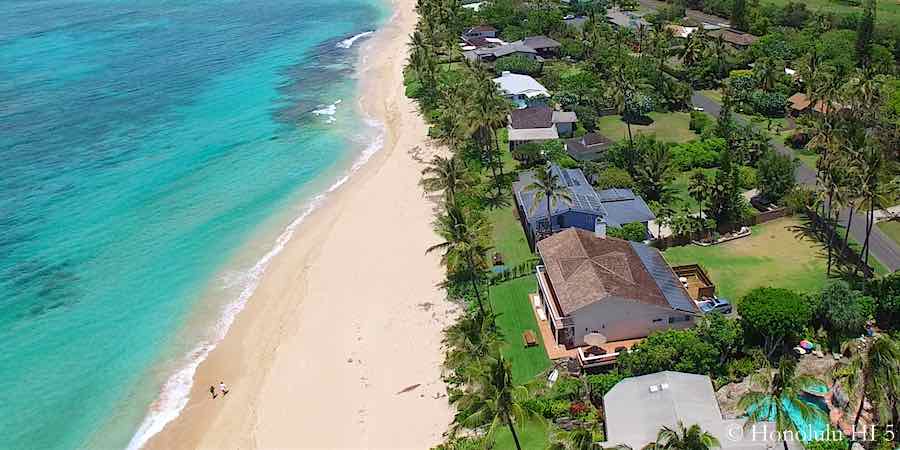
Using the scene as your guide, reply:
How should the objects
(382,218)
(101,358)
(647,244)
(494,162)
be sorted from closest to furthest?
(101,358) < (647,244) < (382,218) < (494,162)

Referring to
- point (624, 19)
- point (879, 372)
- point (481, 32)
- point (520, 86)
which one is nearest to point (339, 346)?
point (879, 372)

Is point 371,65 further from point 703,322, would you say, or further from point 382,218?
point 703,322

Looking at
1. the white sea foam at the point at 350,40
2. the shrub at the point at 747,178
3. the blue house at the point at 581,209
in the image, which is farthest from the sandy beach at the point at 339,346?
the white sea foam at the point at 350,40

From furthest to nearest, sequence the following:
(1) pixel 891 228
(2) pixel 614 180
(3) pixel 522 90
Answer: (3) pixel 522 90
(2) pixel 614 180
(1) pixel 891 228

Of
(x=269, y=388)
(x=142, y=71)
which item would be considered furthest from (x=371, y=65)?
(x=269, y=388)

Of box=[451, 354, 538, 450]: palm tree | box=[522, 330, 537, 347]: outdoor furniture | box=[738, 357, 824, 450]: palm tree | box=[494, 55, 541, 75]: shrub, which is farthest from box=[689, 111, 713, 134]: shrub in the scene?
box=[451, 354, 538, 450]: palm tree

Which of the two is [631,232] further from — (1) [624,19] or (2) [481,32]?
(1) [624,19]

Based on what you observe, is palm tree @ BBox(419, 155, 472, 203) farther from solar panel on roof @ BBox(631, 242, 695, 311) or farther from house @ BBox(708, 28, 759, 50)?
house @ BBox(708, 28, 759, 50)

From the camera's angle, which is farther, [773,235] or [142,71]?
[142,71]
